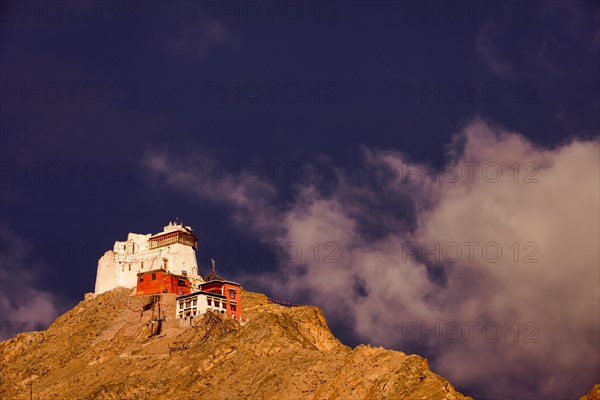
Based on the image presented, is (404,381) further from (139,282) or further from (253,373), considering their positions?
(139,282)

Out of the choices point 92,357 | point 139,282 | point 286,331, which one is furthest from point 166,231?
point 286,331

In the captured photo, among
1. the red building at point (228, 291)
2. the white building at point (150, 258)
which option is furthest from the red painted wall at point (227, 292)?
the white building at point (150, 258)

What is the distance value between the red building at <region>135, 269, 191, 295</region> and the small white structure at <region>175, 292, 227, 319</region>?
327 inches

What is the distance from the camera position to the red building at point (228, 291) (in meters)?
174

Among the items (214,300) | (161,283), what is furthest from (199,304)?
(161,283)

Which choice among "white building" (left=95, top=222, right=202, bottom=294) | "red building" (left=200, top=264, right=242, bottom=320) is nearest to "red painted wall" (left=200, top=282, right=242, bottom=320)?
"red building" (left=200, top=264, right=242, bottom=320)

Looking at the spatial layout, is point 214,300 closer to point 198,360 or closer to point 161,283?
point 161,283

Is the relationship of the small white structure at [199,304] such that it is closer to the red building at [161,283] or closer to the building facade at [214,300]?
the building facade at [214,300]

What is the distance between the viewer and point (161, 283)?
7195 inches

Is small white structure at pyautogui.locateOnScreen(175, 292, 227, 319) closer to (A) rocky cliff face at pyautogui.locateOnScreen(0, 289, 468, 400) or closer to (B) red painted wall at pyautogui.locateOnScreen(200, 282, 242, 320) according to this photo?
(B) red painted wall at pyautogui.locateOnScreen(200, 282, 242, 320)

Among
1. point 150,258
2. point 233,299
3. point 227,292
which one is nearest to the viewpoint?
point 227,292

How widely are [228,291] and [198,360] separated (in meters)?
30.2

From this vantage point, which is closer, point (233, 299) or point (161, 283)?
point (233, 299)

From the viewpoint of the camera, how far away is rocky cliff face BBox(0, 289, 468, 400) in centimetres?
12388
